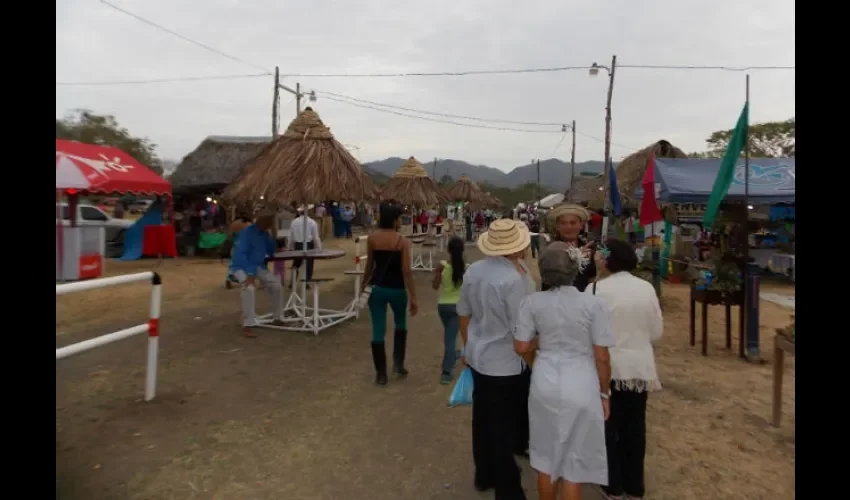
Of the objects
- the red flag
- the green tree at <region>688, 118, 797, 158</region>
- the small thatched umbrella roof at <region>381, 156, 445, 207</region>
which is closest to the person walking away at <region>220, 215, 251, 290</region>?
the red flag

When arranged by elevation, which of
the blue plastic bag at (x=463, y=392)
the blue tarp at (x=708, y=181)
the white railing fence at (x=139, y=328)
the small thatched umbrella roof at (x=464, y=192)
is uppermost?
the small thatched umbrella roof at (x=464, y=192)

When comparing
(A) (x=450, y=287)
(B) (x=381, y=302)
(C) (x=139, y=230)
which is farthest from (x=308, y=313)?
(C) (x=139, y=230)

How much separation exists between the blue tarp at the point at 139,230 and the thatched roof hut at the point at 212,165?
120 cm

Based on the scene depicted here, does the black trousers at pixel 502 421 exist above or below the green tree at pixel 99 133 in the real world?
below

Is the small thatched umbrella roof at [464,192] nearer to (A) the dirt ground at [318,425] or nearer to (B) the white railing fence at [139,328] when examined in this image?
(A) the dirt ground at [318,425]

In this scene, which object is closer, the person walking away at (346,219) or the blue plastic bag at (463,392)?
the blue plastic bag at (463,392)

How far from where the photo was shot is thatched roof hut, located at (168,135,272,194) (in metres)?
16.7

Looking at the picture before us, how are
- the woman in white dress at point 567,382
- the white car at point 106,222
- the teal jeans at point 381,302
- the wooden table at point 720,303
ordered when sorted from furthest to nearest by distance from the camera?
the white car at point 106,222 < the wooden table at point 720,303 < the teal jeans at point 381,302 < the woman in white dress at point 567,382

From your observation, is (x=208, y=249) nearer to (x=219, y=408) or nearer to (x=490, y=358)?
(x=219, y=408)

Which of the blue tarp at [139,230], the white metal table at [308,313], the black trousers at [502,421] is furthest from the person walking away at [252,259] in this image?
the blue tarp at [139,230]

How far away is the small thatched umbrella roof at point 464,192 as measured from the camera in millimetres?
24234

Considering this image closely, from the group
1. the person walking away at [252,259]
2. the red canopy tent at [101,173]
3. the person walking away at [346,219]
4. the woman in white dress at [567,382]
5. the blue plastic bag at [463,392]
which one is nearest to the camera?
the woman in white dress at [567,382]

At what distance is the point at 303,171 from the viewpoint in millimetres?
7480
